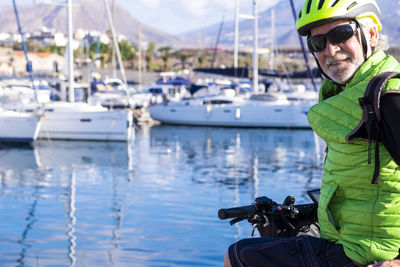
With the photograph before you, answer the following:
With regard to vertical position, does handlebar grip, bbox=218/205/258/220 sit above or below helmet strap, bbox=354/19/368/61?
below

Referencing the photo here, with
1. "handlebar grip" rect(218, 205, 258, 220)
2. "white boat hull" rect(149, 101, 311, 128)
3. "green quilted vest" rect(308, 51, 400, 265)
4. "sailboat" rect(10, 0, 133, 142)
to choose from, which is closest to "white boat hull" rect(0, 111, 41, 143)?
"sailboat" rect(10, 0, 133, 142)

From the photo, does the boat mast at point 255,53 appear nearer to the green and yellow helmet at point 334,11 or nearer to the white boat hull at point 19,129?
the white boat hull at point 19,129

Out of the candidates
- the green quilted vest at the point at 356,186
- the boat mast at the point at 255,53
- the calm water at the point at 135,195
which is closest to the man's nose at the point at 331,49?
A: the green quilted vest at the point at 356,186

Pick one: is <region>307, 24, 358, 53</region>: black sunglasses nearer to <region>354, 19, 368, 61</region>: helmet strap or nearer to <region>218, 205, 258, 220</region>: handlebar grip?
<region>354, 19, 368, 61</region>: helmet strap

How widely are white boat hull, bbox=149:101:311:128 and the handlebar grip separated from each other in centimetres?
3410

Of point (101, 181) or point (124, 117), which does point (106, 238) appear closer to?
point (101, 181)

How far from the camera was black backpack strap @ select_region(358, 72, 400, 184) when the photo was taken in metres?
2.36

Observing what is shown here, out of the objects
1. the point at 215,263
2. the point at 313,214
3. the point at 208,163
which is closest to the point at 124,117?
the point at 208,163

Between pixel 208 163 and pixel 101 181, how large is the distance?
5.11m

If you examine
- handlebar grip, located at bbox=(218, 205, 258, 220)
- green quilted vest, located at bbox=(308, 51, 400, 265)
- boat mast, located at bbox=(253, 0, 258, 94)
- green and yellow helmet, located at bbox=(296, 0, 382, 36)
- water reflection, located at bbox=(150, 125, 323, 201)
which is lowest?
water reflection, located at bbox=(150, 125, 323, 201)

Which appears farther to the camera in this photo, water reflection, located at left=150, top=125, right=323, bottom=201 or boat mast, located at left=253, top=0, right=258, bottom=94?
boat mast, located at left=253, top=0, right=258, bottom=94

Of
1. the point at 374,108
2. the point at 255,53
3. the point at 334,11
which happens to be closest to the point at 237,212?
the point at 374,108

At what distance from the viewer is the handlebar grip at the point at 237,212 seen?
9.10 ft

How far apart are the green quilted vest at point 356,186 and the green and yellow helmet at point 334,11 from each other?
0.17 m
